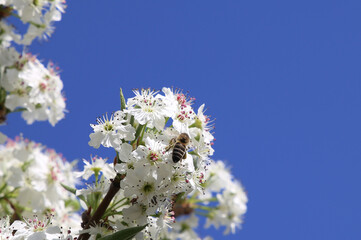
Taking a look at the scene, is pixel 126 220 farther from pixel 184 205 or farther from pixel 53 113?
pixel 184 205

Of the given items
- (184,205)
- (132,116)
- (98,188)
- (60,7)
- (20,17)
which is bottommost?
(98,188)

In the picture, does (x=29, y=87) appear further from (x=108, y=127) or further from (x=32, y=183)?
(x=32, y=183)

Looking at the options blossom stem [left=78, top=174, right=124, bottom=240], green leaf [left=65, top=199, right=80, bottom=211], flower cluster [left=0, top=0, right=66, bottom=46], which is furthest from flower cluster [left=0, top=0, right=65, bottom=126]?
green leaf [left=65, top=199, right=80, bottom=211]

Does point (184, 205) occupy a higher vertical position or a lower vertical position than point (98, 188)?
higher

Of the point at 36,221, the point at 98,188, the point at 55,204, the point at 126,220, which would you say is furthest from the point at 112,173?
the point at 55,204

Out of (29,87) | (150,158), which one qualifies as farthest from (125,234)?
(29,87)

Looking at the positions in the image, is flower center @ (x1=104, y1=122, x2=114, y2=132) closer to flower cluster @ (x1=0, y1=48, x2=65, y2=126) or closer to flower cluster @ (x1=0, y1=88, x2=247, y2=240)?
flower cluster @ (x1=0, y1=88, x2=247, y2=240)
